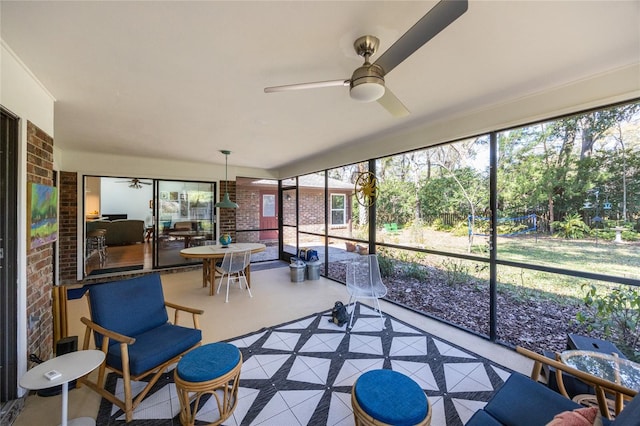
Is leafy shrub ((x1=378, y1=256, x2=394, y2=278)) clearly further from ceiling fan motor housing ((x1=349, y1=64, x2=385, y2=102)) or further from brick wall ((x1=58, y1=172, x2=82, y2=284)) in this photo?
brick wall ((x1=58, y1=172, x2=82, y2=284))

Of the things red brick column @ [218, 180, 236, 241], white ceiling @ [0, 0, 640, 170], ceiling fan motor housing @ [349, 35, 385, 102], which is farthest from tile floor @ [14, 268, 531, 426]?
white ceiling @ [0, 0, 640, 170]

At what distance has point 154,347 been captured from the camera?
193 centimetres

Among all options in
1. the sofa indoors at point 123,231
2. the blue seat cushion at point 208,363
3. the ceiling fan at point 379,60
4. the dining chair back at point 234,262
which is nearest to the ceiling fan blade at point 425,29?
the ceiling fan at point 379,60

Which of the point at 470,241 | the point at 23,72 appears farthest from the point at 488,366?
the point at 23,72

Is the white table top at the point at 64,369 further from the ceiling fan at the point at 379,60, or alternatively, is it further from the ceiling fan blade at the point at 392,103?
the ceiling fan blade at the point at 392,103

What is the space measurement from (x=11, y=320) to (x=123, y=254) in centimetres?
639

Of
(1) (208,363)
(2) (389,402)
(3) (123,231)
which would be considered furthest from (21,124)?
(3) (123,231)

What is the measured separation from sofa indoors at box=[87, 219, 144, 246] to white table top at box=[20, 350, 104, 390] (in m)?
8.11

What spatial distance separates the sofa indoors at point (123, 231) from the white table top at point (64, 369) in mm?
8109

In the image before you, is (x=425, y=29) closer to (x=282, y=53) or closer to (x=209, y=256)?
(x=282, y=53)

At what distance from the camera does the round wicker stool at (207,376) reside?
5.18 feet

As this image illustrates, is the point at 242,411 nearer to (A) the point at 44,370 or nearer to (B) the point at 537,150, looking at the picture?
(A) the point at 44,370

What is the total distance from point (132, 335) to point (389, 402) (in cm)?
209

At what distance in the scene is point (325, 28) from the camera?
1493 millimetres
